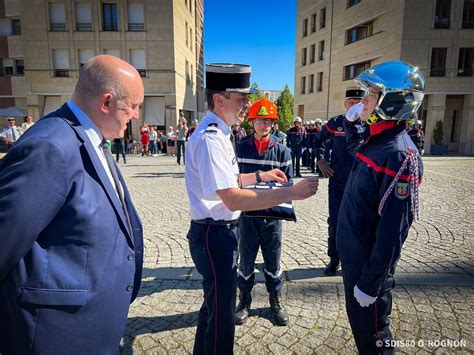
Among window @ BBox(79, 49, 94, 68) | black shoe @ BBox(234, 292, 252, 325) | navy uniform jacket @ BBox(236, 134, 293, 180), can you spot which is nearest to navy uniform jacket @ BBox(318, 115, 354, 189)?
navy uniform jacket @ BBox(236, 134, 293, 180)

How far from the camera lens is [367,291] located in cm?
205

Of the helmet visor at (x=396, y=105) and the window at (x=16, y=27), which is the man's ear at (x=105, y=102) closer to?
the helmet visor at (x=396, y=105)

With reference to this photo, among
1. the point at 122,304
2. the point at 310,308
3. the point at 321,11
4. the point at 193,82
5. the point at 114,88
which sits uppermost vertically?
the point at 321,11

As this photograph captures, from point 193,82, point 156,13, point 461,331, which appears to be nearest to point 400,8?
point 156,13

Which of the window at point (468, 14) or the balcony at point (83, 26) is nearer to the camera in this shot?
the window at point (468, 14)

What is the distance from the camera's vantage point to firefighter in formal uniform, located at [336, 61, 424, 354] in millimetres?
1981

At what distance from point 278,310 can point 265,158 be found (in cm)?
168

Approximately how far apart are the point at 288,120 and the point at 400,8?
36.1 meters

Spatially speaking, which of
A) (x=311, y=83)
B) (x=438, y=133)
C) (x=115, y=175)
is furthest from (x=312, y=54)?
(x=115, y=175)

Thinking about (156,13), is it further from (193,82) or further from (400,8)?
(400,8)

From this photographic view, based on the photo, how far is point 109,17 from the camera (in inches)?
1017

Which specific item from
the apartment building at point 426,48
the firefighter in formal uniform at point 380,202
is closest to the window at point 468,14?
the apartment building at point 426,48

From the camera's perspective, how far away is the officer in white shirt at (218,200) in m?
2.04

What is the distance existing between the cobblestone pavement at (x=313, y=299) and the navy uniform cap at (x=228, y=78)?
2.31 meters
